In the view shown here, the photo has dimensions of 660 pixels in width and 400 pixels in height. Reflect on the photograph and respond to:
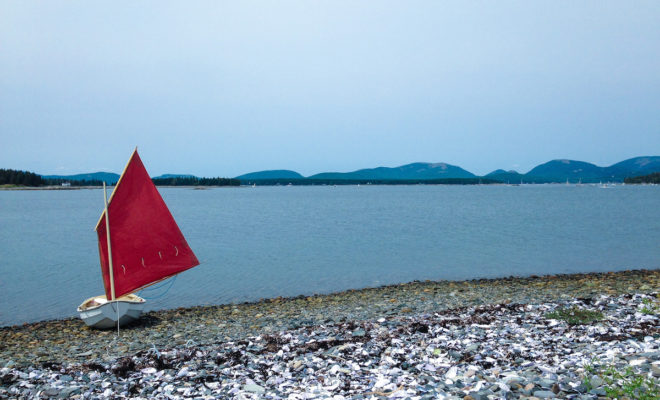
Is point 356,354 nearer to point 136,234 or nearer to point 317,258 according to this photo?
point 136,234

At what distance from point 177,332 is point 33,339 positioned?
16.0 ft

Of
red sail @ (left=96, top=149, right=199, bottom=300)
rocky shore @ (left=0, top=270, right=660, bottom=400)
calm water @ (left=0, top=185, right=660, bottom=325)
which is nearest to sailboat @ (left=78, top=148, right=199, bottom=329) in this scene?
red sail @ (left=96, top=149, right=199, bottom=300)

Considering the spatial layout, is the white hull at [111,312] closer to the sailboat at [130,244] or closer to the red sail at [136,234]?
the sailboat at [130,244]

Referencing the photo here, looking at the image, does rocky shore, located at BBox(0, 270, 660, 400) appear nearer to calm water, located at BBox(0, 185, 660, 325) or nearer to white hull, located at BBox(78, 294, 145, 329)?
white hull, located at BBox(78, 294, 145, 329)

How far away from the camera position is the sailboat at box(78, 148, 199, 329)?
15.6 m

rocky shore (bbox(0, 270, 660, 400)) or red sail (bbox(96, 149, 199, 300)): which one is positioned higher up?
red sail (bbox(96, 149, 199, 300))

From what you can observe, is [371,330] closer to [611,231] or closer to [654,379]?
[654,379]

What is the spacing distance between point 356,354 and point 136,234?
9793 mm

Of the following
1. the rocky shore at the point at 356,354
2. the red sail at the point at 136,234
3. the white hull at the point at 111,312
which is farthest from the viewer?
the red sail at the point at 136,234

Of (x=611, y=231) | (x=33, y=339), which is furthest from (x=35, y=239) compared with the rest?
(x=611, y=231)

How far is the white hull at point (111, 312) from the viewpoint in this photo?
15547mm

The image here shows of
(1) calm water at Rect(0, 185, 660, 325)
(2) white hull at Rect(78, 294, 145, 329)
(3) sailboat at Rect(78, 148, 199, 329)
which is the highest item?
(3) sailboat at Rect(78, 148, 199, 329)

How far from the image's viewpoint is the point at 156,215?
16.3 metres

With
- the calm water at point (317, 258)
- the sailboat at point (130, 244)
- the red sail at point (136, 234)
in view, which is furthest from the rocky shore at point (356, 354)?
the calm water at point (317, 258)
